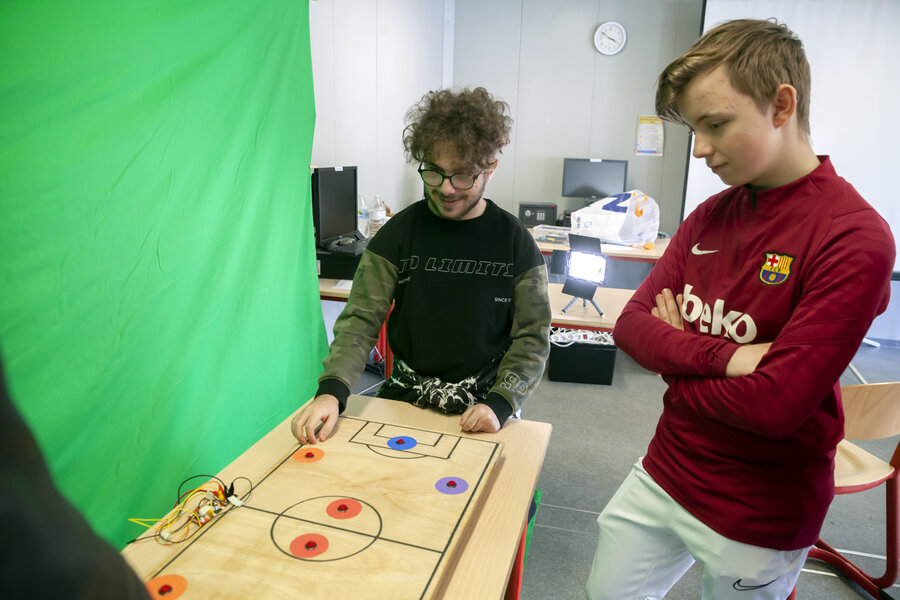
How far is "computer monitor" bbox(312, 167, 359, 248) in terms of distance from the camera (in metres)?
2.71

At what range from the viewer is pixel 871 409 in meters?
1.77

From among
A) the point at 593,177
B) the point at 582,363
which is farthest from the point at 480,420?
the point at 593,177

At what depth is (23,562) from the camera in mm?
234

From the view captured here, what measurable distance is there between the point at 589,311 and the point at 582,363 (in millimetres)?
1265

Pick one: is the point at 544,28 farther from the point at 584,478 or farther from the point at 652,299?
the point at 652,299

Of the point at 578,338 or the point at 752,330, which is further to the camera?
the point at 578,338

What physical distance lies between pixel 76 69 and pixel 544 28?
5.15m

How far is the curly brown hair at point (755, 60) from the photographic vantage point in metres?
0.92

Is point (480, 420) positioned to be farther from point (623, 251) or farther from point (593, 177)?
point (593, 177)

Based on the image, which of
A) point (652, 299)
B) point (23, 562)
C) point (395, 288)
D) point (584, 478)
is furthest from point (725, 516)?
point (584, 478)

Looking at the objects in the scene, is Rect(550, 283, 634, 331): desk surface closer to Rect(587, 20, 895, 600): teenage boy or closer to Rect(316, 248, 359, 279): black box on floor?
Rect(316, 248, 359, 279): black box on floor

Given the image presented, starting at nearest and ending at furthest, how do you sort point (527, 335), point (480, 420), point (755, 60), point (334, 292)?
1. point (755, 60)
2. point (480, 420)
3. point (527, 335)
4. point (334, 292)

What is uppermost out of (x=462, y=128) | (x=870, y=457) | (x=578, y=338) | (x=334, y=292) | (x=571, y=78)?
(x=571, y=78)

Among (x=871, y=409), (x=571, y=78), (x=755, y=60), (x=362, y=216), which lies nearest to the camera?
(x=755, y=60)
